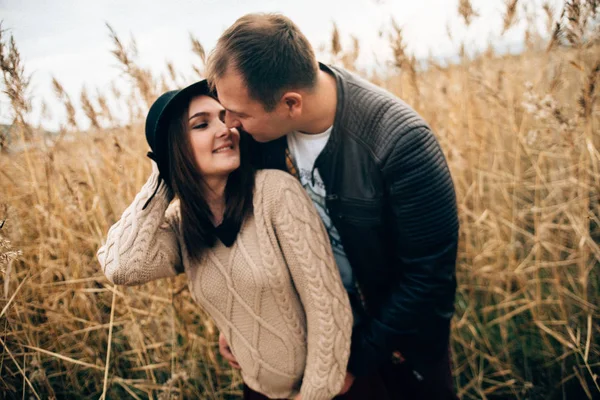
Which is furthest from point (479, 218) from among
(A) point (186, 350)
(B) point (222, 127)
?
(A) point (186, 350)

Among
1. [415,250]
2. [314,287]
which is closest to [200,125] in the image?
[314,287]

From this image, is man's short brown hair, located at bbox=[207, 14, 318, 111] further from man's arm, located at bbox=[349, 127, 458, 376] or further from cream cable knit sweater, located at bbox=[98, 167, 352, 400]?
man's arm, located at bbox=[349, 127, 458, 376]

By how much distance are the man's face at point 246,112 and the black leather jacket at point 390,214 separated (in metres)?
0.16

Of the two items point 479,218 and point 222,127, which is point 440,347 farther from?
point 222,127

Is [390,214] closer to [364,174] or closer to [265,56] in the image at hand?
[364,174]

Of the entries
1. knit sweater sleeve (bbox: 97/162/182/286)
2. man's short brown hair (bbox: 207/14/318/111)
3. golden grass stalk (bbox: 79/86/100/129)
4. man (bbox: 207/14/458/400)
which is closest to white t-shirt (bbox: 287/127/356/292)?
man (bbox: 207/14/458/400)

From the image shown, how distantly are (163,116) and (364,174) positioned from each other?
31.1 inches

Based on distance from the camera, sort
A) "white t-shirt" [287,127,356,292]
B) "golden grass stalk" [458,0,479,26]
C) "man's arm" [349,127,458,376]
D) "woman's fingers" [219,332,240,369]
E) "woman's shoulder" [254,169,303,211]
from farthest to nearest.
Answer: "golden grass stalk" [458,0,479,26]
"woman's fingers" [219,332,240,369]
"white t-shirt" [287,127,356,292]
"woman's shoulder" [254,169,303,211]
"man's arm" [349,127,458,376]

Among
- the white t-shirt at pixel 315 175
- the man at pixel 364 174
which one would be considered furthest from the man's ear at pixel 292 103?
the white t-shirt at pixel 315 175

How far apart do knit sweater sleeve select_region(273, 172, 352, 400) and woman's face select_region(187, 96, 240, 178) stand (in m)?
0.23

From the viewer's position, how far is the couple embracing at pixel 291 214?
4.22 feet

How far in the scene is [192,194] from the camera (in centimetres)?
140

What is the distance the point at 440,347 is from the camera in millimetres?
1569

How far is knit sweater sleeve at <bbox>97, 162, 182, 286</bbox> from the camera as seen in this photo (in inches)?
52.9
